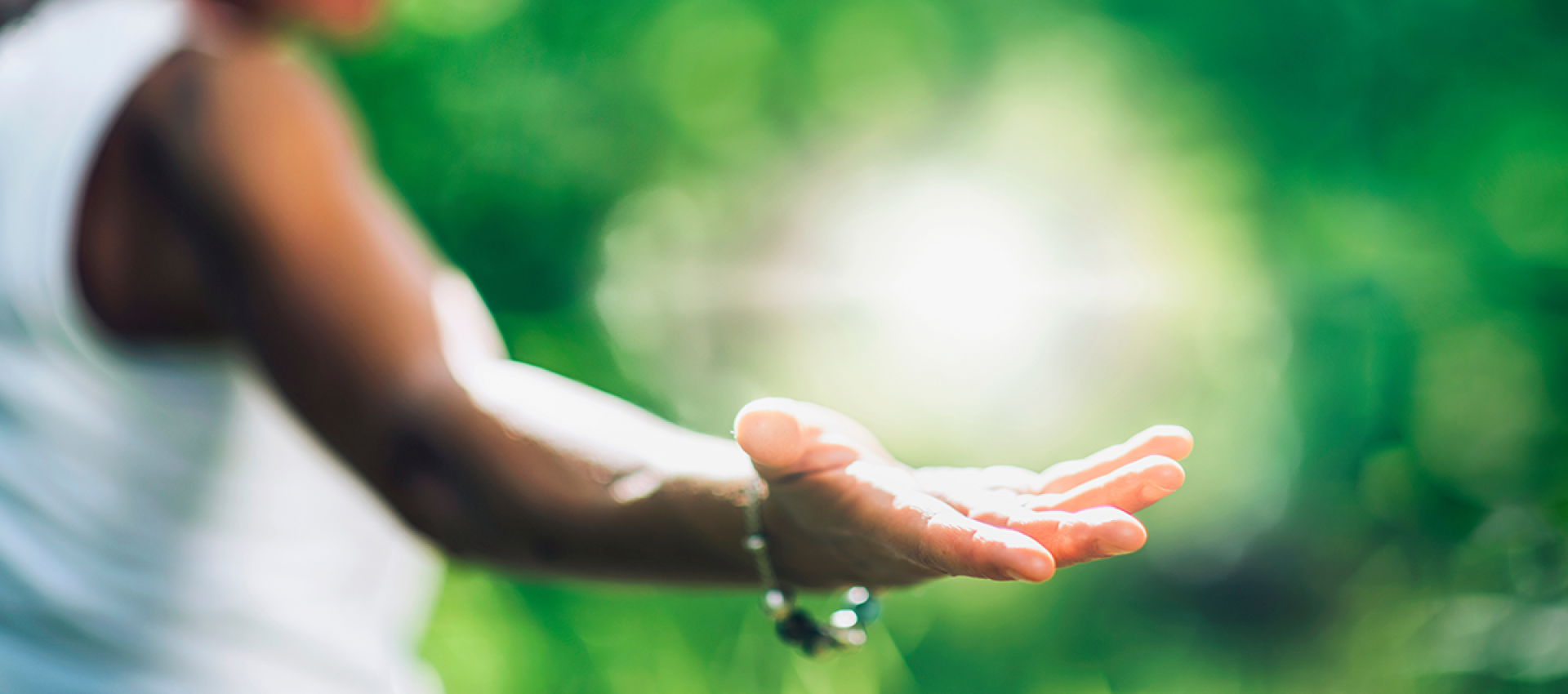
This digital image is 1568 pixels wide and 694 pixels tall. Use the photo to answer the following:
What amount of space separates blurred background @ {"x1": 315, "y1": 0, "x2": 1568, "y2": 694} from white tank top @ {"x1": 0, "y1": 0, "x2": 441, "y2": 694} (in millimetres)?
1200

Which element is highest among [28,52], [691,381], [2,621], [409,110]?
[409,110]

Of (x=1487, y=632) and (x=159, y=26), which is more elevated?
(x=1487, y=632)

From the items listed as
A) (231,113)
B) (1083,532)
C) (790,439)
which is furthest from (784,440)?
(231,113)

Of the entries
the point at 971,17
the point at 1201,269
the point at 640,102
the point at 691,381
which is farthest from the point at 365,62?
the point at 1201,269

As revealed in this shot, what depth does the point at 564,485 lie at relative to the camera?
22.3 inches

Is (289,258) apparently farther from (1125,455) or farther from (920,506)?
(1125,455)

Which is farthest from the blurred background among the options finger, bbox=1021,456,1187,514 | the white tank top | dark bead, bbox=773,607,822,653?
finger, bbox=1021,456,1187,514

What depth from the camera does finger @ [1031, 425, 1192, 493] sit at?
20.4 inches

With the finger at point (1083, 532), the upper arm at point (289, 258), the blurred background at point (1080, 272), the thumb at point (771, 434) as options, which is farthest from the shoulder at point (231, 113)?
the blurred background at point (1080, 272)

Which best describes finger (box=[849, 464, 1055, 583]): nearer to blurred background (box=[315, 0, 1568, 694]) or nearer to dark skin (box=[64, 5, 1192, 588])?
dark skin (box=[64, 5, 1192, 588])

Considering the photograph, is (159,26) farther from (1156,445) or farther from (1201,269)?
(1201,269)

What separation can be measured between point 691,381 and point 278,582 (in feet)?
4.29

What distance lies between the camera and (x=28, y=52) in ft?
2.07

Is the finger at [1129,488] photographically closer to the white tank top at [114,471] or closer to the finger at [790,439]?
the finger at [790,439]
